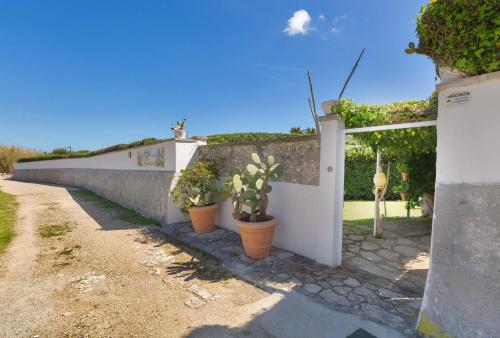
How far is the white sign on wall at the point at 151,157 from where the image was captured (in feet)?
26.1

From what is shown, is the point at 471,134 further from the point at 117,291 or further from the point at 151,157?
the point at 151,157

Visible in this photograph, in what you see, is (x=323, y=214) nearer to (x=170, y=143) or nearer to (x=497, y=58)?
(x=497, y=58)

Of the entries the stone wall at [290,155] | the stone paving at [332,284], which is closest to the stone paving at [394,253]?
the stone paving at [332,284]

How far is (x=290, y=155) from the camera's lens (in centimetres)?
514

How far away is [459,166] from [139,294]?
170 inches

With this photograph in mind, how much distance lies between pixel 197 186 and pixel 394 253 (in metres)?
4.60

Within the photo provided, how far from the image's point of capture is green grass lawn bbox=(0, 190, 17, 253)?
6047 millimetres

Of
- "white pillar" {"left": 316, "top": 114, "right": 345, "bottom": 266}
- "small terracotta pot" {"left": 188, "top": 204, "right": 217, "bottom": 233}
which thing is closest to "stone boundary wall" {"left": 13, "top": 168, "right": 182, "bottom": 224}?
"small terracotta pot" {"left": 188, "top": 204, "right": 217, "bottom": 233}

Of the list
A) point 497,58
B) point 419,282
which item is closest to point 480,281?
point 419,282

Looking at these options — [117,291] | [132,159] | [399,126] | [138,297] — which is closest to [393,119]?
[399,126]

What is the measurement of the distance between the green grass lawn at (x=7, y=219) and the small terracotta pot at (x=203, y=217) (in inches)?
155

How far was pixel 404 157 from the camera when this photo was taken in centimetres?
705

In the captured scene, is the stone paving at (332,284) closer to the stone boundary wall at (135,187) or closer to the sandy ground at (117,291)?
the sandy ground at (117,291)

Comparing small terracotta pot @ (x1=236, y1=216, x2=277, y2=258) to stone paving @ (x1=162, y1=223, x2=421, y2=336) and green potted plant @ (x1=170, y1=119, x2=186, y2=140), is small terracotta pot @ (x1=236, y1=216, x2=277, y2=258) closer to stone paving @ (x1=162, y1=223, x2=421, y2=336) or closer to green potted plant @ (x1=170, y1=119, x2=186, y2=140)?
stone paving @ (x1=162, y1=223, x2=421, y2=336)
